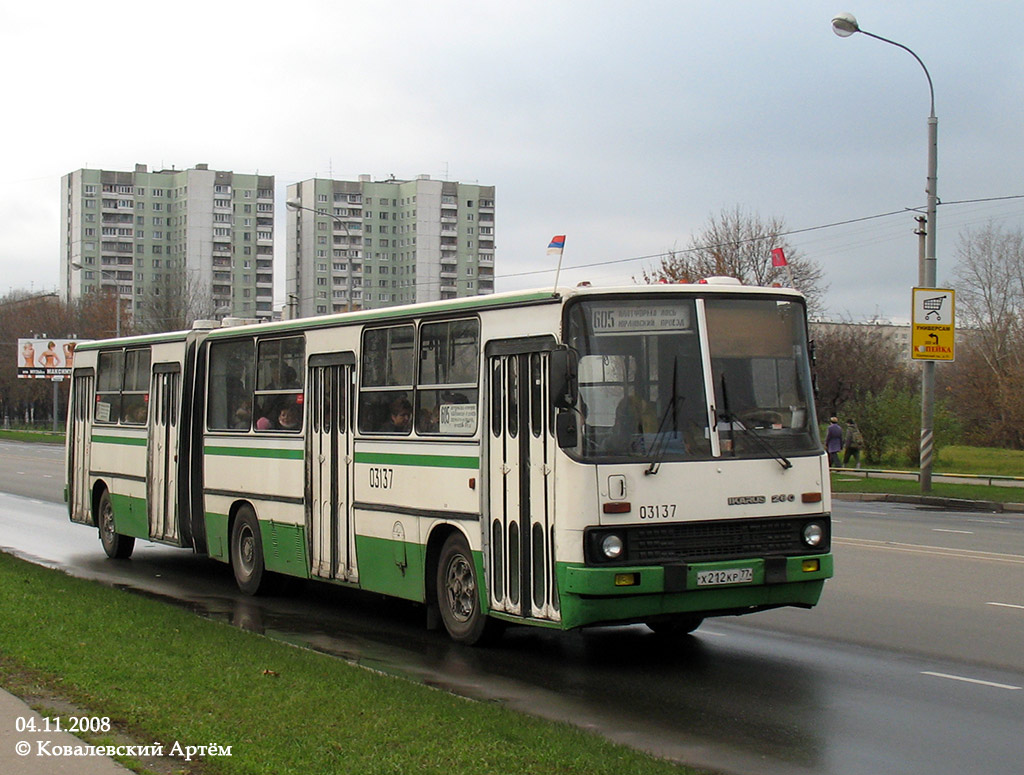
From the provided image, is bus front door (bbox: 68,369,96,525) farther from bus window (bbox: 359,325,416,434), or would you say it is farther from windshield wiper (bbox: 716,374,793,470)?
windshield wiper (bbox: 716,374,793,470)

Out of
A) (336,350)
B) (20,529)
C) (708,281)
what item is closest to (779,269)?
(708,281)

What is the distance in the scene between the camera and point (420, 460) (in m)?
10.8

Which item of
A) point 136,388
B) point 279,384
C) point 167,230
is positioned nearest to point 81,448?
point 136,388

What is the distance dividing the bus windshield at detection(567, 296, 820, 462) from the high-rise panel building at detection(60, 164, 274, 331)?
447 feet

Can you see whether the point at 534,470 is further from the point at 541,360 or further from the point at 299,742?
the point at 299,742

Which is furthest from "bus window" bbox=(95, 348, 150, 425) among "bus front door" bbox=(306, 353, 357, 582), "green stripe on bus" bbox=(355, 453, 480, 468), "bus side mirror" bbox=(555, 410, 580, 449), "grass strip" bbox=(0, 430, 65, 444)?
"grass strip" bbox=(0, 430, 65, 444)

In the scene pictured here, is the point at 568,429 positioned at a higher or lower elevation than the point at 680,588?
higher

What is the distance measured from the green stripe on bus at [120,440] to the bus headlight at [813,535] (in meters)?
9.76

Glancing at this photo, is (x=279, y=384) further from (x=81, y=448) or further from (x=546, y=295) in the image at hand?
(x=81, y=448)

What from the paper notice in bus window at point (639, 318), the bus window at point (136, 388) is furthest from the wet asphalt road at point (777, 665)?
the paper notice in bus window at point (639, 318)

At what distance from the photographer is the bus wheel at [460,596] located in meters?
10.2

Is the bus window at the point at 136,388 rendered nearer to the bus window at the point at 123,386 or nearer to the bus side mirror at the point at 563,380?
the bus window at the point at 123,386

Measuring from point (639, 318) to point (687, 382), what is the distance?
58cm

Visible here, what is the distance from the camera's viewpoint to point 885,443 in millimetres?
42094
